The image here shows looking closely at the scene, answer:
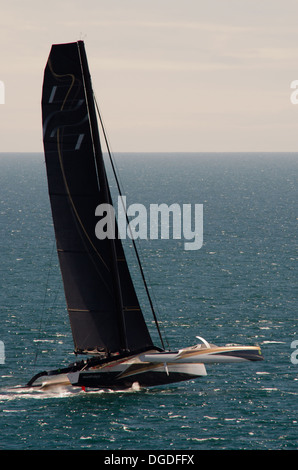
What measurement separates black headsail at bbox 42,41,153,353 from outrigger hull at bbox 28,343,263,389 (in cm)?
95

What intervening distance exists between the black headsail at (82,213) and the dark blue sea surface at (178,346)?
4.01 m

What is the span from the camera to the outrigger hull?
42156 mm

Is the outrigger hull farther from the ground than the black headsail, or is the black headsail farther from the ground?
the black headsail

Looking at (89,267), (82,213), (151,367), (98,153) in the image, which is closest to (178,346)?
(151,367)

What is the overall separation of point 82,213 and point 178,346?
17246 millimetres

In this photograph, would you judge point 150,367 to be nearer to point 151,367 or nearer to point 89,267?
point 151,367

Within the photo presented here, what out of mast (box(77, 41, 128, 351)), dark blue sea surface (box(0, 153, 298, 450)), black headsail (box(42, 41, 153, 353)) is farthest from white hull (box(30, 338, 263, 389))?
mast (box(77, 41, 128, 351))

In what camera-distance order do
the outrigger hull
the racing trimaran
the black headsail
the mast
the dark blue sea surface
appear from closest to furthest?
the dark blue sea surface, the mast, the black headsail, the racing trimaran, the outrigger hull

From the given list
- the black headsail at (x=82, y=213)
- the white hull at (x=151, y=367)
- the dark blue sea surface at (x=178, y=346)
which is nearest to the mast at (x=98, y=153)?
the black headsail at (x=82, y=213)

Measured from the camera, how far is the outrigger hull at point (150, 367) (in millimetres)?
42156

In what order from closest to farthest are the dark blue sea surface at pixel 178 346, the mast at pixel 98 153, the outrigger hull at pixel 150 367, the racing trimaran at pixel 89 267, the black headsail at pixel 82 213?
the dark blue sea surface at pixel 178 346 → the mast at pixel 98 153 → the black headsail at pixel 82 213 → the racing trimaran at pixel 89 267 → the outrigger hull at pixel 150 367

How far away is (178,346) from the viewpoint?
181ft

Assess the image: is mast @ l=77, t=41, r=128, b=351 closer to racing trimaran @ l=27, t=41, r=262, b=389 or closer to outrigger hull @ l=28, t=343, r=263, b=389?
racing trimaran @ l=27, t=41, r=262, b=389

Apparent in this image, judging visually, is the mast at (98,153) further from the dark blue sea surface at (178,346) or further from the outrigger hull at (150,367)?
the dark blue sea surface at (178,346)
